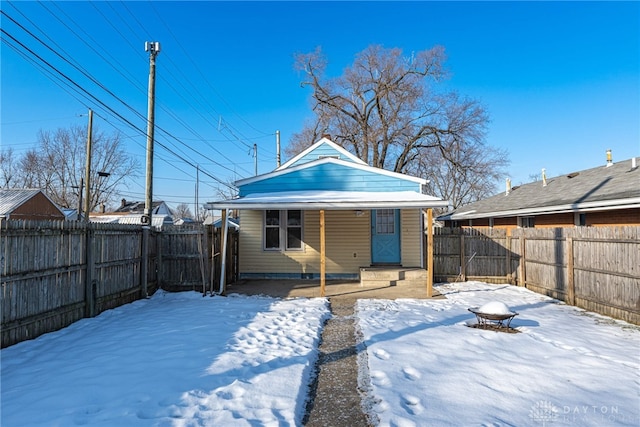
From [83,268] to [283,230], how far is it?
6556 millimetres

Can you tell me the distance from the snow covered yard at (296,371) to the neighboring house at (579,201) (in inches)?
163

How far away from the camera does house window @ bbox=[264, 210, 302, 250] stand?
485 inches

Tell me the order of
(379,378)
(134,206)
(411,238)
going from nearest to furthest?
(379,378) < (411,238) < (134,206)

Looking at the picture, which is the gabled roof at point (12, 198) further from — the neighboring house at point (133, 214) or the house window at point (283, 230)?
the house window at point (283, 230)

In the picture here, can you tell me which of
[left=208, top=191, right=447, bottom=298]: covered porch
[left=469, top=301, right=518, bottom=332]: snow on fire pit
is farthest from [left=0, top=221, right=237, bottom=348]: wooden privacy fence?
[left=469, top=301, right=518, bottom=332]: snow on fire pit

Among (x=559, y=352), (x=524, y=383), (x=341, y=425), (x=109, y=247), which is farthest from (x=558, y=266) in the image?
(x=109, y=247)

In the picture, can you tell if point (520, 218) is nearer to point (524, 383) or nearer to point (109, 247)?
point (524, 383)

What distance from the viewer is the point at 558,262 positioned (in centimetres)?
891

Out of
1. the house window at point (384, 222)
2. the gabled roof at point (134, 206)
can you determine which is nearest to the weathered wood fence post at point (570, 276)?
the house window at point (384, 222)

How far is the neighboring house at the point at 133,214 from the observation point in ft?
104

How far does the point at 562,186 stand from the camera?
14.6 m

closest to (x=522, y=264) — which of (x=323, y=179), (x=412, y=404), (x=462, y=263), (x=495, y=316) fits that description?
(x=462, y=263)

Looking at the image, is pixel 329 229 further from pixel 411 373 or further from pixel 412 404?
pixel 412 404

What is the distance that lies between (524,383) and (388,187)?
8592mm
